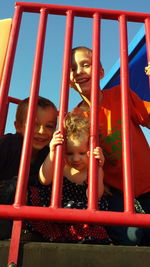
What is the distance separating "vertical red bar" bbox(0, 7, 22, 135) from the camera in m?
1.15

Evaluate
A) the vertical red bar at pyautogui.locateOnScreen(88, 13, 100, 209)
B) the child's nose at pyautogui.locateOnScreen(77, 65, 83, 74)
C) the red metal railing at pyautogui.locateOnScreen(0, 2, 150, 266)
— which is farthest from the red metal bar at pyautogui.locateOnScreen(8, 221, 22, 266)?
the child's nose at pyautogui.locateOnScreen(77, 65, 83, 74)

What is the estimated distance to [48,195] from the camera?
1413 millimetres

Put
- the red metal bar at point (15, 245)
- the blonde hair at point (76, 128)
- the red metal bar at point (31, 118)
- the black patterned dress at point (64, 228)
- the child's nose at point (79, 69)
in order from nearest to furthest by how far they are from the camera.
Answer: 1. the red metal bar at point (15, 245)
2. the red metal bar at point (31, 118)
3. the black patterned dress at point (64, 228)
4. the blonde hair at point (76, 128)
5. the child's nose at point (79, 69)

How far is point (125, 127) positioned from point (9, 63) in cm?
54

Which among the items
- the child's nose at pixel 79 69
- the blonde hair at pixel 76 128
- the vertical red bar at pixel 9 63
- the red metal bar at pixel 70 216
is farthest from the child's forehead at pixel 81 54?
the red metal bar at pixel 70 216

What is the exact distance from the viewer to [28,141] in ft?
3.41

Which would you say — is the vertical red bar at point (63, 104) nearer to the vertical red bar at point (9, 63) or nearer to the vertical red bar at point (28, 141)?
the vertical red bar at point (28, 141)

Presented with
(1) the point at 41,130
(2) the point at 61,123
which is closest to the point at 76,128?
(1) the point at 41,130

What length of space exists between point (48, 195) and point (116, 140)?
515 millimetres

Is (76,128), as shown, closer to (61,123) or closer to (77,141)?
(77,141)

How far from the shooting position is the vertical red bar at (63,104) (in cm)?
97

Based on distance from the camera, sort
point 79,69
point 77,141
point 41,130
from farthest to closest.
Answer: point 79,69 → point 41,130 → point 77,141

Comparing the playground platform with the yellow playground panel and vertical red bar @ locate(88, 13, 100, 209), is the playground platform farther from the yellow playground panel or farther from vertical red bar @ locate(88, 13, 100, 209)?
the yellow playground panel

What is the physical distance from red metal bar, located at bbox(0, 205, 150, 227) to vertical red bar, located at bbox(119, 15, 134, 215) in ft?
0.14
